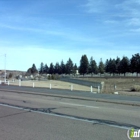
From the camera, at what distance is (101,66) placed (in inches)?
5856

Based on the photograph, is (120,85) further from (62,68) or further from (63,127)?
(62,68)

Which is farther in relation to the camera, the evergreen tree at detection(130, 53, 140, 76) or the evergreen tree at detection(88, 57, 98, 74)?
the evergreen tree at detection(88, 57, 98, 74)

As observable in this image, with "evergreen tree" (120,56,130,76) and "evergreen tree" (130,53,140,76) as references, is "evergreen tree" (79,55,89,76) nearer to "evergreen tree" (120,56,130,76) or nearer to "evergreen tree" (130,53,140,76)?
"evergreen tree" (120,56,130,76)

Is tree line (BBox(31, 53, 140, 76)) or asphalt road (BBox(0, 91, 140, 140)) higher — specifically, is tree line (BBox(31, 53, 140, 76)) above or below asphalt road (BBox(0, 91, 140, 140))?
above

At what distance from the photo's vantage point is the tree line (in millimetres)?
121800

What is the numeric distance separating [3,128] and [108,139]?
3560 millimetres

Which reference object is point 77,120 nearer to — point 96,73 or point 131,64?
point 131,64

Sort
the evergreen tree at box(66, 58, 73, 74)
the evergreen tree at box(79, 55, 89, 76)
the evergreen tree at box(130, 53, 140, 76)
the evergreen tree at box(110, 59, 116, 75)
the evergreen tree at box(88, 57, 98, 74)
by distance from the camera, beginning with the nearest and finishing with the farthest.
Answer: the evergreen tree at box(130, 53, 140, 76) → the evergreen tree at box(110, 59, 116, 75) → the evergreen tree at box(79, 55, 89, 76) → the evergreen tree at box(88, 57, 98, 74) → the evergreen tree at box(66, 58, 73, 74)

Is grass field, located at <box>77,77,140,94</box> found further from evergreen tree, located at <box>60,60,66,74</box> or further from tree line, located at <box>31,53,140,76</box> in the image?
evergreen tree, located at <box>60,60,66,74</box>

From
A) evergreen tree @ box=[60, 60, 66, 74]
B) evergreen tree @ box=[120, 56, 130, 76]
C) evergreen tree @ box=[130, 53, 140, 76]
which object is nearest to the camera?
evergreen tree @ box=[130, 53, 140, 76]
